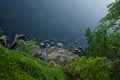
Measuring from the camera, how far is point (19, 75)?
1143cm

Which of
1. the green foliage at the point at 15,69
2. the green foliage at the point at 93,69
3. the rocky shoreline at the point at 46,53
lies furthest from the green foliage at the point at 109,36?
the green foliage at the point at 15,69

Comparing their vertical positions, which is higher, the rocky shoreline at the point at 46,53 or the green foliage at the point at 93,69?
the rocky shoreline at the point at 46,53

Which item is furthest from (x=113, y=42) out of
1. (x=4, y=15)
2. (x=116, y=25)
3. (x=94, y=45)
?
(x=4, y=15)

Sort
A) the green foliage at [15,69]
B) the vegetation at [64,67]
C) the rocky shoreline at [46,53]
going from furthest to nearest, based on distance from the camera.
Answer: the rocky shoreline at [46,53], the vegetation at [64,67], the green foliage at [15,69]

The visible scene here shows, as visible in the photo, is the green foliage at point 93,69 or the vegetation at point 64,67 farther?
the green foliage at point 93,69

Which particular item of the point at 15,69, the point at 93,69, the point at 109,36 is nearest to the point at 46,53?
the point at 109,36

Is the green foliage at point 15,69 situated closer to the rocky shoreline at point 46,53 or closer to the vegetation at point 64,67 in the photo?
the vegetation at point 64,67

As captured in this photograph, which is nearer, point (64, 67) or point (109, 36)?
point (64, 67)

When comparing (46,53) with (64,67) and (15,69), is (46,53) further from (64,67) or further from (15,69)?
(15,69)

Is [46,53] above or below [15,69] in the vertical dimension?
above

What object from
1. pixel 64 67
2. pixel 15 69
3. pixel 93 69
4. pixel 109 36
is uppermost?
pixel 109 36

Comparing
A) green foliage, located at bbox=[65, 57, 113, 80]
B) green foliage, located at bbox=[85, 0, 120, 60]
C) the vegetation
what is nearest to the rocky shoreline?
green foliage, located at bbox=[85, 0, 120, 60]

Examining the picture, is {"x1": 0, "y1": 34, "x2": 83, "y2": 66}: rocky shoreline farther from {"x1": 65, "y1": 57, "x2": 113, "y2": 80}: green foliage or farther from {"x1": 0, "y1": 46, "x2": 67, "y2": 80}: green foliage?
{"x1": 0, "y1": 46, "x2": 67, "y2": 80}: green foliage

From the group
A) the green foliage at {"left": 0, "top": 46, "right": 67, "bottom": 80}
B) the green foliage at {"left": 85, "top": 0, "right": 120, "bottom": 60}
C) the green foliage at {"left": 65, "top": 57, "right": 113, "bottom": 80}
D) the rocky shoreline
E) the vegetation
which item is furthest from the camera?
the rocky shoreline
